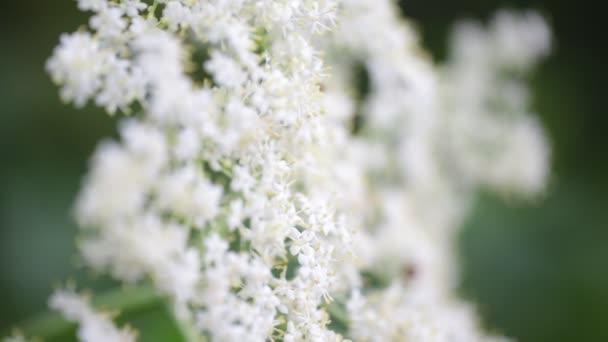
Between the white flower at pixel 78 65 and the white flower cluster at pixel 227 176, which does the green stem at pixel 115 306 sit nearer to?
the white flower cluster at pixel 227 176

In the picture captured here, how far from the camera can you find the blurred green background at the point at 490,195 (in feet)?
5.60

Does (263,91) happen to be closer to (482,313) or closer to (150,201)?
(150,201)

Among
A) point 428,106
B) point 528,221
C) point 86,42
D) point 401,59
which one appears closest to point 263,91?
point 86,42

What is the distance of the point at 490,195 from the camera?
215cm

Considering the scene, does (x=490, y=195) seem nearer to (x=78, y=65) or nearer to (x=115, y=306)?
(x=115, y=306)

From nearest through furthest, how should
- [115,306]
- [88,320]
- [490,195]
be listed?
1. [88,320]
2. [115,306]
3. [490,195]

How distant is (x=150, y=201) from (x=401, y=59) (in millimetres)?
593

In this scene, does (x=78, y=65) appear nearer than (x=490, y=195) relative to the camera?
Yes

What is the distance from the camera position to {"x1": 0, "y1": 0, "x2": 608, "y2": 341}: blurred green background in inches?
67.2

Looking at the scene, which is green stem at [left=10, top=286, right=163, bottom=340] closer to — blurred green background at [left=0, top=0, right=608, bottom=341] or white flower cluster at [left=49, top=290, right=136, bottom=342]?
white flower cluster at [left=49, top=290, right=136, bottom=342]

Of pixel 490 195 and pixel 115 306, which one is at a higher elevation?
pixel 490 195

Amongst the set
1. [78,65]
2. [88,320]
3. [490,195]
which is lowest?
[88,320]

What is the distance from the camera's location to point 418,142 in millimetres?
1455

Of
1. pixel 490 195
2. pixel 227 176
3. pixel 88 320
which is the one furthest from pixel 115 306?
pixel 490 195
